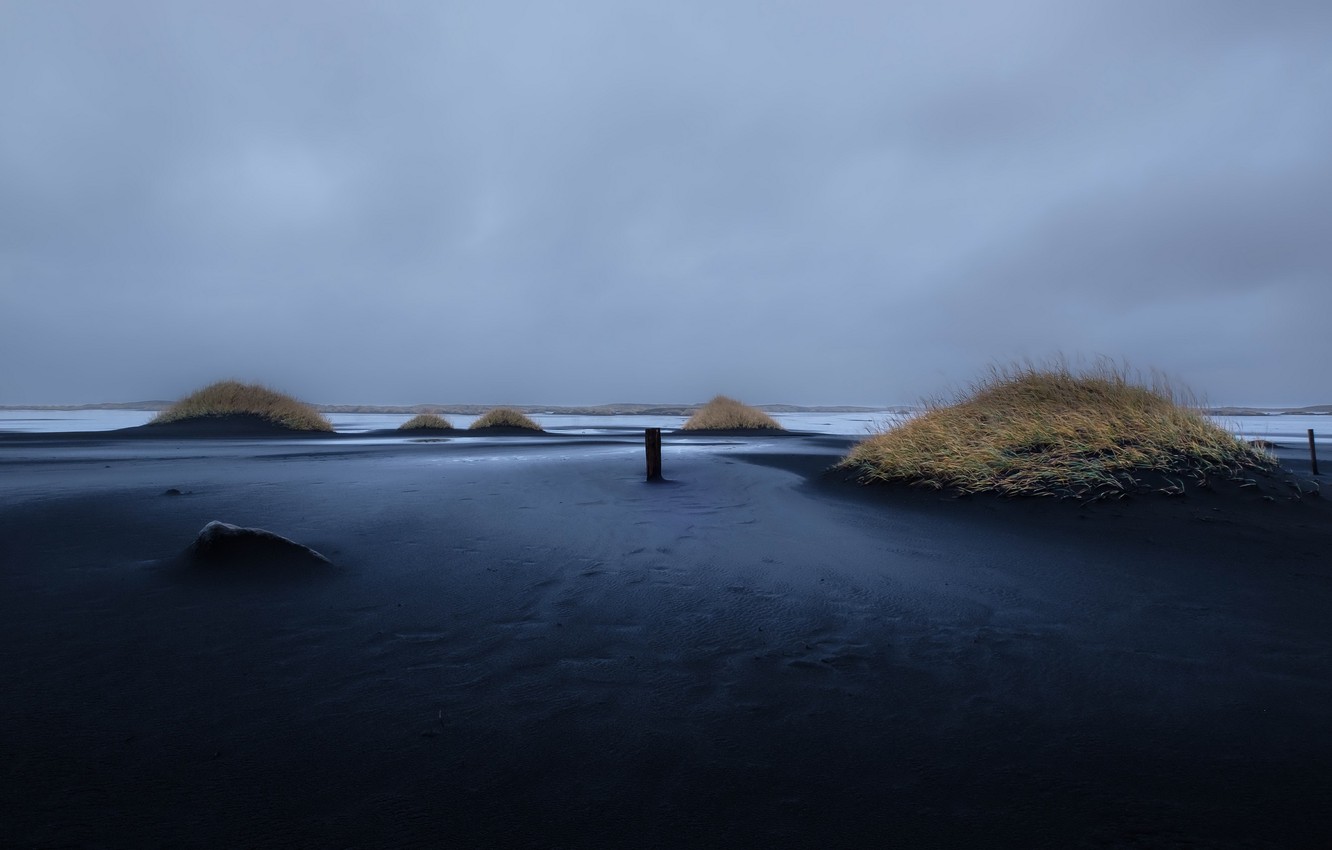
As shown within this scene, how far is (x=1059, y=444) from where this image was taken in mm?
7512

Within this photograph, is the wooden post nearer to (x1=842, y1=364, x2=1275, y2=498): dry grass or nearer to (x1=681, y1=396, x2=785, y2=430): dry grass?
Answer: (x1=842, y1=364, x2=1275, y2=498): dry grass

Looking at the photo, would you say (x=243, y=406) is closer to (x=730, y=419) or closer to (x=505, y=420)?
(x=505, y=420)

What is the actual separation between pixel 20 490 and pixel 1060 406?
13.2m

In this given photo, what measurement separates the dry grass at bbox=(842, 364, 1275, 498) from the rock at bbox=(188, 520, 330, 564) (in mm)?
7136

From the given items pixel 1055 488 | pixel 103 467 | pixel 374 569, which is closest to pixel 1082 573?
pixel 1055 488

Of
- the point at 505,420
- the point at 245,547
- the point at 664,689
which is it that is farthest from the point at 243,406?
the point at 664,689

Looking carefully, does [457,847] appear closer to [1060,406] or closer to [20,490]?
[20,490]

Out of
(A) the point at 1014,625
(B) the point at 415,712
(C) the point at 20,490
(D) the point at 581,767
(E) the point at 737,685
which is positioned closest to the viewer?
(D) the point at 581,767

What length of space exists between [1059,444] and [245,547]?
28.9ft

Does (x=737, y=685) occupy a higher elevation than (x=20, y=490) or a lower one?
lower

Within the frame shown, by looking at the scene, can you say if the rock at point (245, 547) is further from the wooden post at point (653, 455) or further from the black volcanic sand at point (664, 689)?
the wooden post at point (653, 455)

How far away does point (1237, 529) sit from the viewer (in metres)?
5.20

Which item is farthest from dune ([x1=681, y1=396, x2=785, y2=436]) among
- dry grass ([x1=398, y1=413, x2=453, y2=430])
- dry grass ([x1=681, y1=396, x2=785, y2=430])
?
dry grass ([x1=398, y1=413, x2=453, y2=430])

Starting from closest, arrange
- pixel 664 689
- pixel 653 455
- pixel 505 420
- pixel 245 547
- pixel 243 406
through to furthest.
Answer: pixel 664 689 < pixel 245 547 < pixel 653 455 < pixel 243 406 < pixel 505 420
